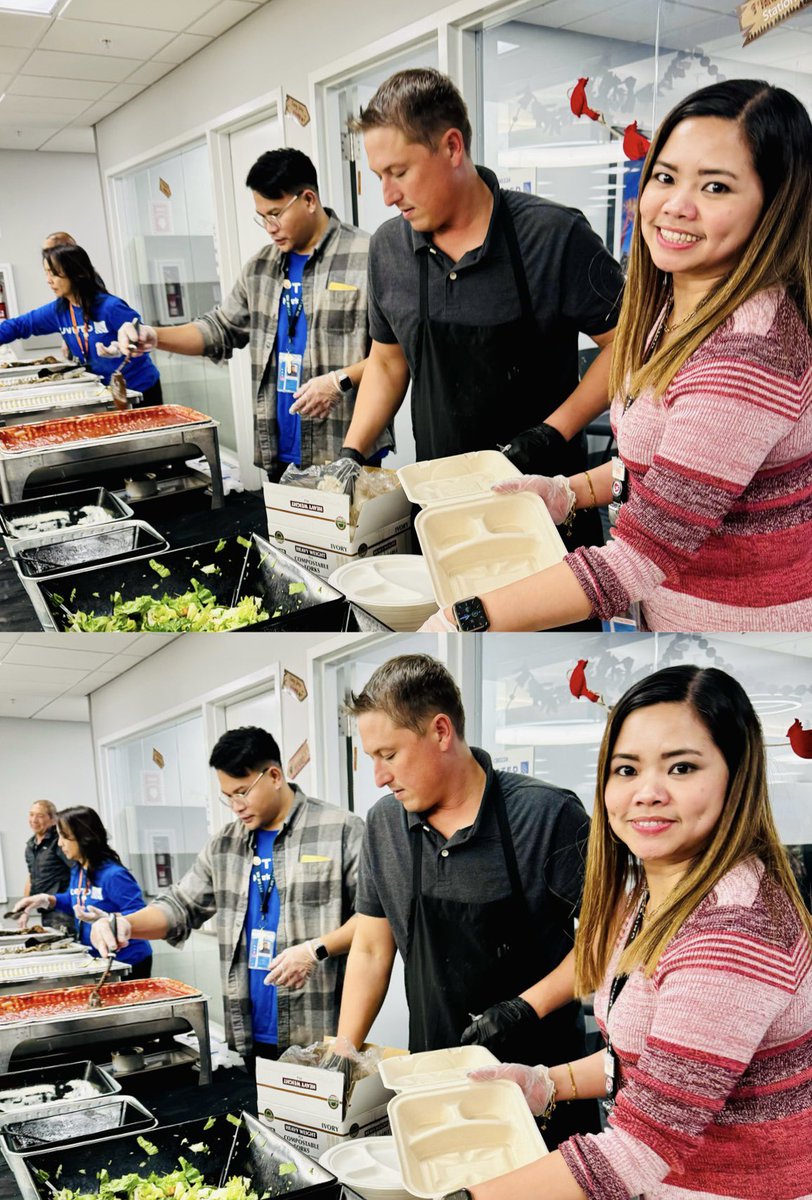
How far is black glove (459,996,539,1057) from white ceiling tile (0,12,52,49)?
6.72 ft

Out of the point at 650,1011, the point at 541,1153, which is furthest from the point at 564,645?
the point at 541,1153

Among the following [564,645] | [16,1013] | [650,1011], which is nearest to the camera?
[650,1011]

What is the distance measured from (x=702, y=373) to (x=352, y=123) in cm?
87

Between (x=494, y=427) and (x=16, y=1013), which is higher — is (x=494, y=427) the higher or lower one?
the higher one

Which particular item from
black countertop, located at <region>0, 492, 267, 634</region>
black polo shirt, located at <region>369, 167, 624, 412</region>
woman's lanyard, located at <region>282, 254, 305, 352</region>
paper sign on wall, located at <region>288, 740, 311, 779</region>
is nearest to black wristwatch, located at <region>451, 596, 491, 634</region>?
black polo shirt, located at <region>369, 167, 624, 412</region>

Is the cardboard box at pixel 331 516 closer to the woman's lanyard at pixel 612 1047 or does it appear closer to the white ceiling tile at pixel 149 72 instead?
the woman's lanyard at pixel 612 1047

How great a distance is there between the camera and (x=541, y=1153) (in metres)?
1.72

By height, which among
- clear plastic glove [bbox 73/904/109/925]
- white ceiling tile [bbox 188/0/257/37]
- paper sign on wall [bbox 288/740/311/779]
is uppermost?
white ceiling tile [bbox 188/0/257/37]

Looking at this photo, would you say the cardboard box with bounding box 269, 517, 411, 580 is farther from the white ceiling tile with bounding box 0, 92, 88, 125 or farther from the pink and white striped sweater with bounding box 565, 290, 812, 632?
the white ceiling tile with bounding box 0, 92, 88, 125

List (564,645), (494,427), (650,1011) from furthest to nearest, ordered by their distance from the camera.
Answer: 1. (564,645)
2. (494,427)
3. (650,1011)

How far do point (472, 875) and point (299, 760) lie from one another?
1.60 ft

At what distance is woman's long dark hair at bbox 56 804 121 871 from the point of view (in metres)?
2.37

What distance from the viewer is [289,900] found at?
234cm

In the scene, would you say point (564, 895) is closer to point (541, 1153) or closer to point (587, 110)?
point (541, 1153)
